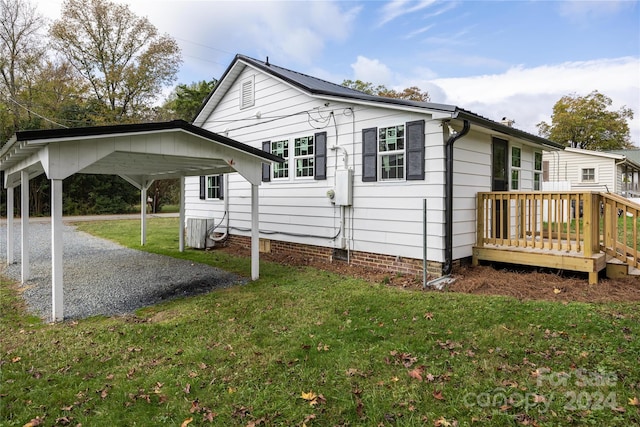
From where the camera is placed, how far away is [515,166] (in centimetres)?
817

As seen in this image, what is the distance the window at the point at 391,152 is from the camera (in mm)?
6547

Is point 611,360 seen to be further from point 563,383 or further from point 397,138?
point 397,138

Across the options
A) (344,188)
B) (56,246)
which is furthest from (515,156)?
(56,246)

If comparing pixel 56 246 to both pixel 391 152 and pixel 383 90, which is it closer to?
pixel 391 152

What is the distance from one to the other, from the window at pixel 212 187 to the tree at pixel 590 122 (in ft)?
114

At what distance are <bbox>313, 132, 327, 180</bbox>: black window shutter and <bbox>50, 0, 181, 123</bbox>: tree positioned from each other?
21.1 m

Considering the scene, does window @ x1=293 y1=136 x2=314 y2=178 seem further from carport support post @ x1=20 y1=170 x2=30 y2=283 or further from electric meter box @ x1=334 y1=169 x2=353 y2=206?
carport support post @ x1=20 y1=170 x2=30 y2=283

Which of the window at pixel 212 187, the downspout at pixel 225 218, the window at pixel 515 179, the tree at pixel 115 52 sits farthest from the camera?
the tree at pixel 115 52

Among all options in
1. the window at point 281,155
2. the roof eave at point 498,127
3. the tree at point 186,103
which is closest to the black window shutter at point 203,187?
the window at point 281,155

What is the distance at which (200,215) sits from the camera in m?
11.7

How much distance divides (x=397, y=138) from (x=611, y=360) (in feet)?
14.6

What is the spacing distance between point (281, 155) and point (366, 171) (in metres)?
2.79

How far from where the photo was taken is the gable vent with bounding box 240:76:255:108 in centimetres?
986

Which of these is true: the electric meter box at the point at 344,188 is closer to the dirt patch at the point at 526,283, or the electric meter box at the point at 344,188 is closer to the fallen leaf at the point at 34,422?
the dirt patch at the point at 526,283
